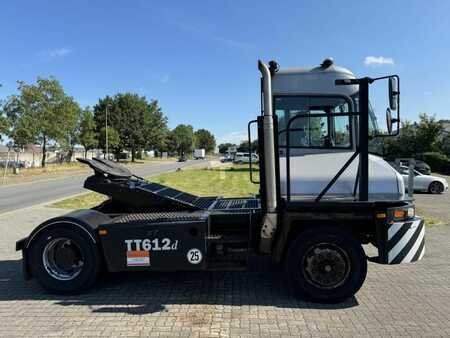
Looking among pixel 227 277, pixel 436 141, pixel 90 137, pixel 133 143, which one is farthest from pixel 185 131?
pixel 227 277

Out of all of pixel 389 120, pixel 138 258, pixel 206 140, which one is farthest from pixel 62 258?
pixel 206 140

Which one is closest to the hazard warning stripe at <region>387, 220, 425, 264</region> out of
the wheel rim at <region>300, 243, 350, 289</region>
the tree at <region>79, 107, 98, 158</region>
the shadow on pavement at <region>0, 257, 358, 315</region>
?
the wheel rim at <region>300, 243, 350, 289</region>

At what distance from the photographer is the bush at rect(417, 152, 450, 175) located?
32.3 metres

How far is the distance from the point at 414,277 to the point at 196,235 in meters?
3.31

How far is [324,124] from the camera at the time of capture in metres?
4.72

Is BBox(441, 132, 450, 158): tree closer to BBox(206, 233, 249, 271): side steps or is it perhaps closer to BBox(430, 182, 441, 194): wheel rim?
BBox(430, 182, 441, 194): wheel rim

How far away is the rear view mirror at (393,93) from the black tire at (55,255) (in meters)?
4.03

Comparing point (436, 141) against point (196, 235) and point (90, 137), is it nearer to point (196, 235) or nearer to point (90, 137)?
point (196, 235)

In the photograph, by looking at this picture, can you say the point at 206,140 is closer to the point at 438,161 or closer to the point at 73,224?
the point at 438,161

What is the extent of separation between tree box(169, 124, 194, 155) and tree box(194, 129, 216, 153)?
34.0 meters

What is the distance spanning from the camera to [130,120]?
6812 cm

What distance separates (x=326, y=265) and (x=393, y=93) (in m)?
2.18

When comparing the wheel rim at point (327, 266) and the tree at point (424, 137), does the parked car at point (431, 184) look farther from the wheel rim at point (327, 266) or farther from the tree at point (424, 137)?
the tree at point (424, 137)

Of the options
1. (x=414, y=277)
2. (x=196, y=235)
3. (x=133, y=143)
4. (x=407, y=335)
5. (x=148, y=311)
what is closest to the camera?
(x=407, y=335)
